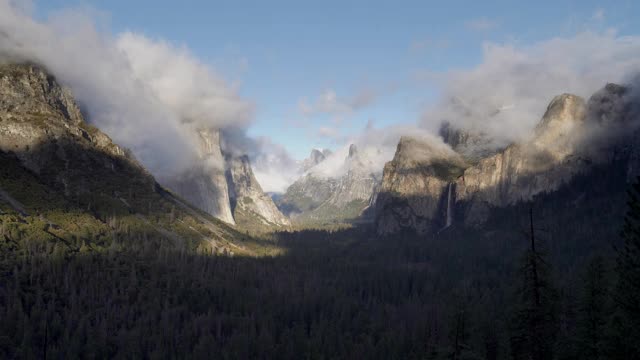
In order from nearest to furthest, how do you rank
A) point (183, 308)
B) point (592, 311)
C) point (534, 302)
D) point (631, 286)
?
point (631, 286), point (534, 302), point (592, 311), point (183, 308)

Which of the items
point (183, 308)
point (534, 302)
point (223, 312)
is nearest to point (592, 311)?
point (534, 302)

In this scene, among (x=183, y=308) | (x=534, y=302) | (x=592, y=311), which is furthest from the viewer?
(x=183, y=308)

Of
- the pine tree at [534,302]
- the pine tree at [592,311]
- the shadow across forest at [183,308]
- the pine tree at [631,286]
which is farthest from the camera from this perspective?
the shadow across forest at [183,308]

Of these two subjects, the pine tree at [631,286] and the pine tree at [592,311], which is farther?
the pine tree at [592,311]

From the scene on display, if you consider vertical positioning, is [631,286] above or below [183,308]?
above

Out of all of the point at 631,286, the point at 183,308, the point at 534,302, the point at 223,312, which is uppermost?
the point at 631,286

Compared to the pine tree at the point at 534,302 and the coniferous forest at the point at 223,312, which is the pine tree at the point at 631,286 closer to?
the pine tree at the point at 534,302

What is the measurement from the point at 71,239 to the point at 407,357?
125m

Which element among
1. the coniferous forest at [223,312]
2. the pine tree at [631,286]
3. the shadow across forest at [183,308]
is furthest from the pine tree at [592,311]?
the shadow across forest at [183,308]

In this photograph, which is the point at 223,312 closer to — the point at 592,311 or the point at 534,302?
the point at 592,311

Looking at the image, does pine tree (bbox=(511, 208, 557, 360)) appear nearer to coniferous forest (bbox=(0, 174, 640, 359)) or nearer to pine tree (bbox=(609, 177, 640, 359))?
pine tree (bbox=(609, 177, 640, 359))

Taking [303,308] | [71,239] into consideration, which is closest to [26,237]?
[71,239]

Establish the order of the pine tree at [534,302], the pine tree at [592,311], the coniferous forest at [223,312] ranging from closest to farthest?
the pine tree at [534,302]
the pine tree at [592,311]
the coniferous forest at [223,312]

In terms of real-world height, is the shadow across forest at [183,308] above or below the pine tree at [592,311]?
below
